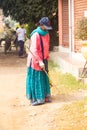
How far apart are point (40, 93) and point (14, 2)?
14.5 metres

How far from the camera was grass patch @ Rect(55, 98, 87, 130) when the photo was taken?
7.75m

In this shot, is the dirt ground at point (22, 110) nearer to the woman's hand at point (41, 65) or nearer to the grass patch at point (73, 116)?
the grass patch at point (73, 116)

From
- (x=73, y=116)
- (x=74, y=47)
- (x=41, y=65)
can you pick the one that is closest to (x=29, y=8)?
(x=74, y=47)

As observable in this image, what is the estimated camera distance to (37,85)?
966 centimetres

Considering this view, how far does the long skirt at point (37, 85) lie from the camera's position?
9633mm

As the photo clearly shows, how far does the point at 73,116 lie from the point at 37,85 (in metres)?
1.57

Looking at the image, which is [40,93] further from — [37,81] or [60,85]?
[60,85]

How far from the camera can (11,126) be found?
8219 mm

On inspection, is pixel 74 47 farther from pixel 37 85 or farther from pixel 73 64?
pixel 37 85

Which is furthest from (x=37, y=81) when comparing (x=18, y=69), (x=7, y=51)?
(x=7, y=51)

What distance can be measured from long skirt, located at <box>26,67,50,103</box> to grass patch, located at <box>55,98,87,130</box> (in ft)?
2.48

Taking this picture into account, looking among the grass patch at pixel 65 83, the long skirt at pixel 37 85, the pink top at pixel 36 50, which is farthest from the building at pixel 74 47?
the pink top at pixel 36 50

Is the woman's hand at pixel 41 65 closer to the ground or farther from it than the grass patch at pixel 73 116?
farther from it

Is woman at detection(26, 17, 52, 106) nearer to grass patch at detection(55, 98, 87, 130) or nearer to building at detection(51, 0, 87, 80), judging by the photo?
grass patch at detection(55, 98, 87, 130)
